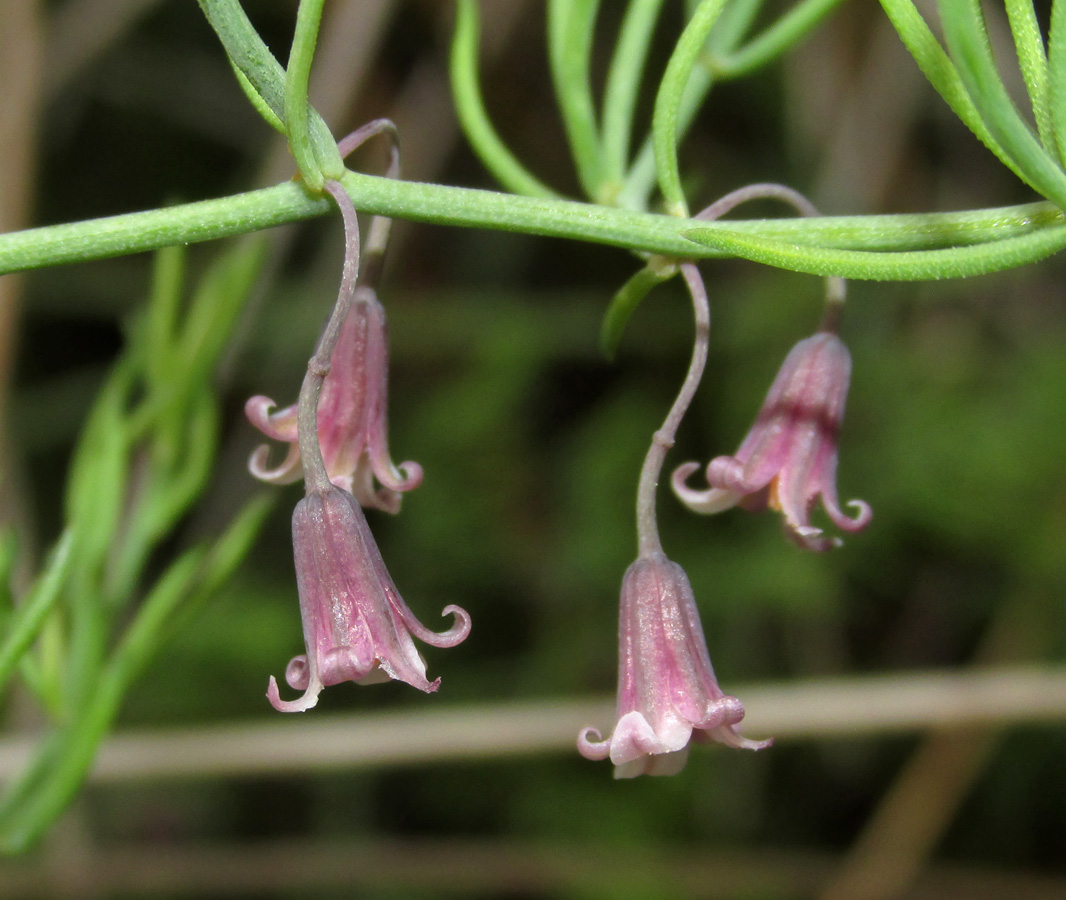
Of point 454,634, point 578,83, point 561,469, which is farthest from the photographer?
point 561,469

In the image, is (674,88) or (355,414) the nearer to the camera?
(674,88)

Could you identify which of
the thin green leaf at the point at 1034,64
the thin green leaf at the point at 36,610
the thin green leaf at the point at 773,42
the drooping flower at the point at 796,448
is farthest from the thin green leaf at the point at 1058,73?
the thin green leaf at the point at 36,610

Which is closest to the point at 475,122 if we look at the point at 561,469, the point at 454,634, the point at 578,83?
the point at 578,83

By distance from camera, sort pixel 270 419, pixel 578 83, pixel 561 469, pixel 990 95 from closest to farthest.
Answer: pixel 990 95
pixel 270 419
pixel 578 83
pixel 561 469

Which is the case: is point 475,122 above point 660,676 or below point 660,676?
above

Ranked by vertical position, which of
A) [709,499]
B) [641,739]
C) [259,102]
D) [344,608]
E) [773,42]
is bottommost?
[641,739]

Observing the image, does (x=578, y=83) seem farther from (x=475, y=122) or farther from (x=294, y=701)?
(x=294, y=701)
